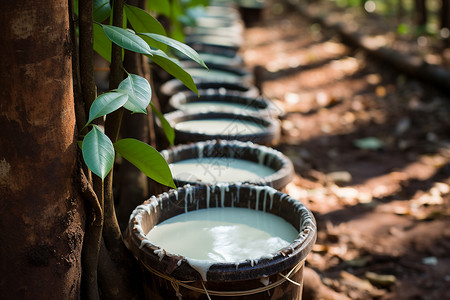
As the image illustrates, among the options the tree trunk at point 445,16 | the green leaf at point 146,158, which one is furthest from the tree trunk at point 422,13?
the green leaf at point 146,158

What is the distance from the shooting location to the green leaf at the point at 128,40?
1207 mm

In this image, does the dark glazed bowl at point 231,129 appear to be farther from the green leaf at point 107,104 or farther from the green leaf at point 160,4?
the green leaf at point 107,104

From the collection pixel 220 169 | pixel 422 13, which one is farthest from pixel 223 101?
pixel 422 13

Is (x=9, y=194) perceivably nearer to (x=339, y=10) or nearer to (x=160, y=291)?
(x=160, y=291)

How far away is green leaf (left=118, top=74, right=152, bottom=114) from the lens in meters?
1.15

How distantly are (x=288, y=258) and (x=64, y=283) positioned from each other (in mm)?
558

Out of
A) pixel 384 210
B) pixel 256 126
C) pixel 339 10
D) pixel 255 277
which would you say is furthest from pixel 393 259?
pixel 339 10

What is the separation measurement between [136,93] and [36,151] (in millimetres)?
262

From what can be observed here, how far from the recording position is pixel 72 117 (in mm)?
1275

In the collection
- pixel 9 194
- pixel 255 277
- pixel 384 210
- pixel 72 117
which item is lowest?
pixel 384 210

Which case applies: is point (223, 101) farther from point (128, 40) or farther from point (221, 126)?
point (128, 40)

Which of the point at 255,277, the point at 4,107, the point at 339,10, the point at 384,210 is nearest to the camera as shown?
the point at 4,107

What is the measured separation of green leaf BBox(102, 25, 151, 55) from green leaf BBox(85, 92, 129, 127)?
120 millimetres

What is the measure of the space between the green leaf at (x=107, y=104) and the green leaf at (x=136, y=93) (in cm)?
2
